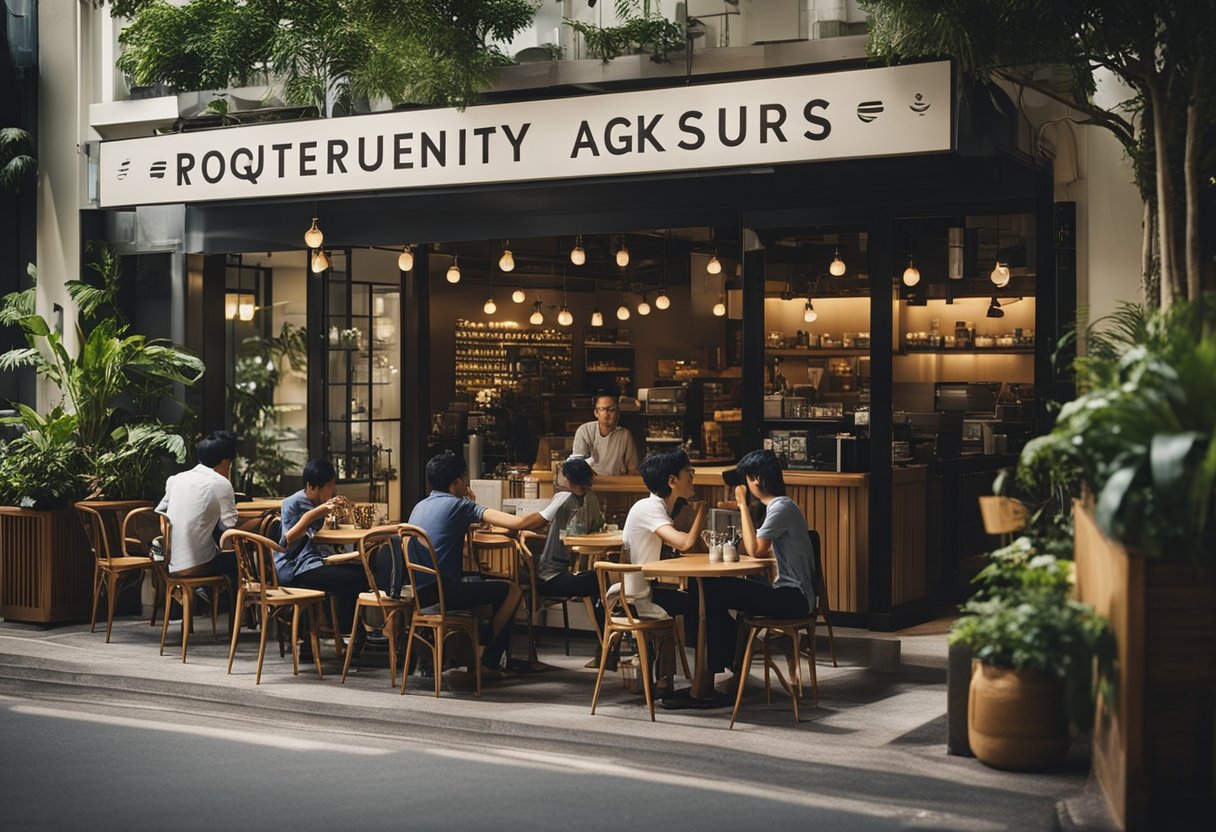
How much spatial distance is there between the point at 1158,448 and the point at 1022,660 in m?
1.37

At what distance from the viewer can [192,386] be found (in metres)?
12.7

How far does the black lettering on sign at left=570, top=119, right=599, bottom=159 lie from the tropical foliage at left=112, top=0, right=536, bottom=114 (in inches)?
36.2

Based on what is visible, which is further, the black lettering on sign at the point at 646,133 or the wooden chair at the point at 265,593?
the black lettering on sign at the point at 646,133

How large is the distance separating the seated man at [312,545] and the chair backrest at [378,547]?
0.48 ft

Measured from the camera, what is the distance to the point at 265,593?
30.0ft

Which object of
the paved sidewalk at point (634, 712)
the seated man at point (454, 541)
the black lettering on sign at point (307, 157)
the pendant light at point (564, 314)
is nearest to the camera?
the paved sidewalk at point (634, 712)

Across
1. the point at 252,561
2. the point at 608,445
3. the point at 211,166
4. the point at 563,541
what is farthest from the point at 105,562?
the point at 608,445

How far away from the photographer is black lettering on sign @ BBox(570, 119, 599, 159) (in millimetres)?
9734

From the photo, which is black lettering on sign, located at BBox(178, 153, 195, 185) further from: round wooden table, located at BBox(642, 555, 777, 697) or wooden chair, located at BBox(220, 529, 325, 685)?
round wooden table, located at BBox(642, 555, 777, 697)

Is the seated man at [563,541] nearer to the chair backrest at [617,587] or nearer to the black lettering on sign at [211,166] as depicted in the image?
the chair backrest at [617,587]

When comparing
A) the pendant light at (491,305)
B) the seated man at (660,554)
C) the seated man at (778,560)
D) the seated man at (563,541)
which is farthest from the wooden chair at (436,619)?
the pendant light at (491,305)

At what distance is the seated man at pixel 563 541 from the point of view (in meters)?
9.42

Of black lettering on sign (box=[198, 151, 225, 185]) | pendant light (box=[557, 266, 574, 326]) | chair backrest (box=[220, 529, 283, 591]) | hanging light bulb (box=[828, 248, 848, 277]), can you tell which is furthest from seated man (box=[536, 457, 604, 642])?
pendant light (box=[557, 266, 574, 326])

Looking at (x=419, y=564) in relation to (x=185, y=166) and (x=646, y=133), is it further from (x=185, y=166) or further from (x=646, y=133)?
(x=185, y=166)
